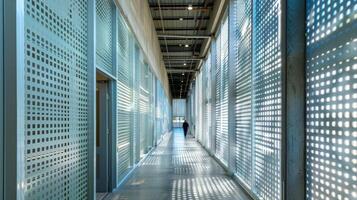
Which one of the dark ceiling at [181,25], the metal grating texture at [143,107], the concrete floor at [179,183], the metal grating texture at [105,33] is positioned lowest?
the concrete floor at [179,183]

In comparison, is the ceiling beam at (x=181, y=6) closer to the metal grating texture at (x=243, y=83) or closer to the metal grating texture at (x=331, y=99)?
the metal grating texture at (x=243, y=83)

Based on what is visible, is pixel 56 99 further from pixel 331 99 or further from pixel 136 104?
pixel 136 104

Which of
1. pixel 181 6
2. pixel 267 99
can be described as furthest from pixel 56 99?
pixel 181 6

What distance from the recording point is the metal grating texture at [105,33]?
4494 mm

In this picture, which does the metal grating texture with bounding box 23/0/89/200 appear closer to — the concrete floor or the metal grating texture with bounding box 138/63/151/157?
the concrete floor

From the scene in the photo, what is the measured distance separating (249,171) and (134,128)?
357 centimetres

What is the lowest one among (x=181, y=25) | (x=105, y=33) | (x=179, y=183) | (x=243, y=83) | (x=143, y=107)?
(x=179, y=183)

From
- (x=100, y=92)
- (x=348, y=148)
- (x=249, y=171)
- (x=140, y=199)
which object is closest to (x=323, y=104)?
(x=348, y=148)

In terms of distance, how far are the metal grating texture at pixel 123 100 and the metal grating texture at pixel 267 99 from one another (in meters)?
2.73

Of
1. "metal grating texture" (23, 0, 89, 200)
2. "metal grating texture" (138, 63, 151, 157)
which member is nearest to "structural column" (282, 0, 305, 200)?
"metal grating texture" (23, 0, 89, 200)

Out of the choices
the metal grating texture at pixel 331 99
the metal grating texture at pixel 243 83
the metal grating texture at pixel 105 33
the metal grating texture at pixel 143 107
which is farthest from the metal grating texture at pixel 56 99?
the metal grating texture at pixel 143 107

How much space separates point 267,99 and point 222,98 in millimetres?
4743

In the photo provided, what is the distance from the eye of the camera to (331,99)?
243cm

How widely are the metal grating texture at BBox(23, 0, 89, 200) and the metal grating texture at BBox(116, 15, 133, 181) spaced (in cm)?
242
